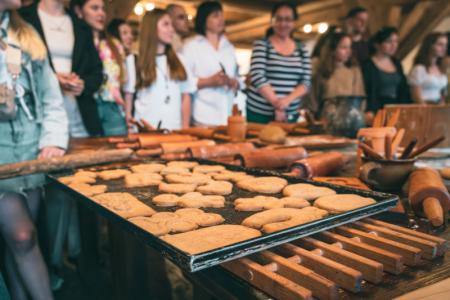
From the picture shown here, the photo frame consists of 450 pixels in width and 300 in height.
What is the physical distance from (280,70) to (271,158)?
218 centimetres

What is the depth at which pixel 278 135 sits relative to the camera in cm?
251

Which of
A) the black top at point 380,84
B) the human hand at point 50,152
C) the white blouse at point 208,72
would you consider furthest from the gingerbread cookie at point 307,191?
the black top at point 380,84

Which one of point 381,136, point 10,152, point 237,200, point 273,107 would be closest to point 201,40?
point 273,107

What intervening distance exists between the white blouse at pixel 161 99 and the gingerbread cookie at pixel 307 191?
258 cm

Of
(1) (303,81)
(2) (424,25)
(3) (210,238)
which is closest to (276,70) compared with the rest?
(1) (303,81)

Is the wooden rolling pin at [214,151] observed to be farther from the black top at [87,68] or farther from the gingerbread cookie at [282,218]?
the black top at [87,68]

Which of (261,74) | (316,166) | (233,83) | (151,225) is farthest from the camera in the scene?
(233,83)

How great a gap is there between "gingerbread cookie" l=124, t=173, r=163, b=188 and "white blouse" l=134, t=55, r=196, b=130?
2.15 metres

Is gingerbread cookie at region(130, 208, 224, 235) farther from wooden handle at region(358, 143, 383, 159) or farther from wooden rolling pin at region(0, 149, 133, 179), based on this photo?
wooden rolling pin at region(0, 149, 133, 179)

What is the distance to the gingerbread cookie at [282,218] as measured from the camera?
996 mm

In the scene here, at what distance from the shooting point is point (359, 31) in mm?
4949

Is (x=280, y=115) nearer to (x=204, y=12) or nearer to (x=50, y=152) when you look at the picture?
(x=204, y=12)

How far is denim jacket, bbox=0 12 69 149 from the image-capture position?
2.11m

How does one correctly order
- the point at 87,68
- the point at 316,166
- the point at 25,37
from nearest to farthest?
the point at 316,166
the point at 25,37
the point at 87,68
